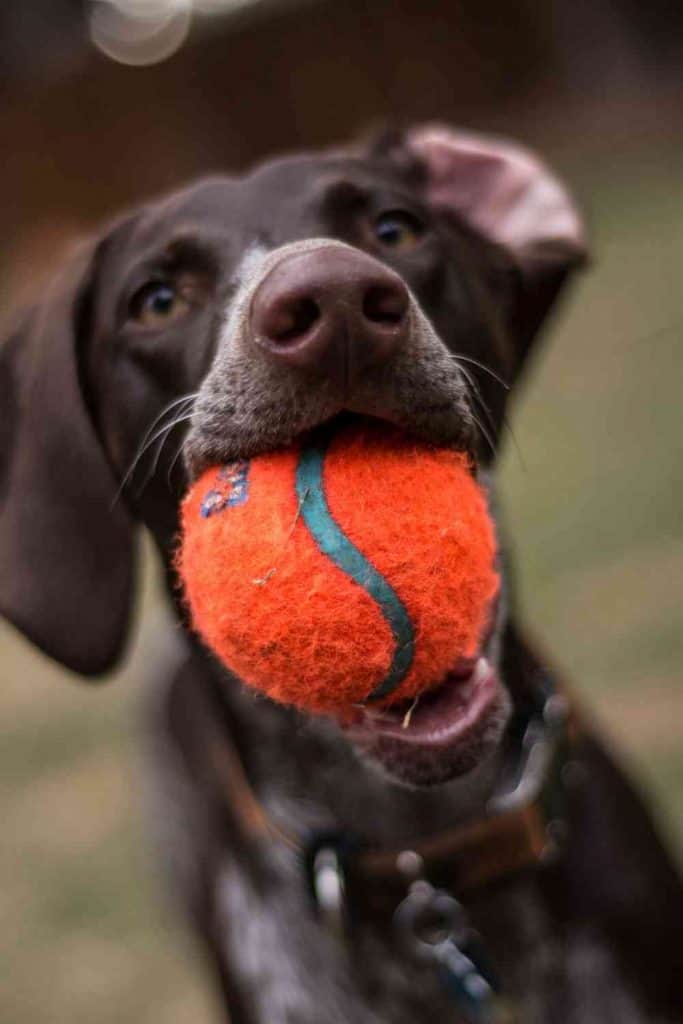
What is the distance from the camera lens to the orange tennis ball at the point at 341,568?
5.86ft

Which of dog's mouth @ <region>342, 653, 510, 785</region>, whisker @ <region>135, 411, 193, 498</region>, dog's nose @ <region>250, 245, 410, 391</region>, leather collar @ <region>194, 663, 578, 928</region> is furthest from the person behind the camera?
leather collar @ <region>194, 663, 578, 928</region>

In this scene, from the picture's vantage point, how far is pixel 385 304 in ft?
5.96

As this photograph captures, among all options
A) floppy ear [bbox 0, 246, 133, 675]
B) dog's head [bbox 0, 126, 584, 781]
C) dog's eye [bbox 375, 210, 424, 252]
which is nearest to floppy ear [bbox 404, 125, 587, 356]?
dog's head [bbox 0, 126, 584, 781]

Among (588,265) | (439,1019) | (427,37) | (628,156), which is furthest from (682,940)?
(427,37)

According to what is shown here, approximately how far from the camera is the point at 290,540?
1788mm

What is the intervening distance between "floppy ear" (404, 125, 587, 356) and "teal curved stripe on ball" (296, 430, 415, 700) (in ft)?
3.69

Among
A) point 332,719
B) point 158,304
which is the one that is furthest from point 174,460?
point 332,719

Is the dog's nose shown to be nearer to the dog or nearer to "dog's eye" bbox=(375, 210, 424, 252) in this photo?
the dog

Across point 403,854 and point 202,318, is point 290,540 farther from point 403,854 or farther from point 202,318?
point 403,854

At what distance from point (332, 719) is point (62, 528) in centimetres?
71

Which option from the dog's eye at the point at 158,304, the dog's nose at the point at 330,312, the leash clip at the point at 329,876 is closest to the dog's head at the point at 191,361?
the dog's eye at the point at 158,304

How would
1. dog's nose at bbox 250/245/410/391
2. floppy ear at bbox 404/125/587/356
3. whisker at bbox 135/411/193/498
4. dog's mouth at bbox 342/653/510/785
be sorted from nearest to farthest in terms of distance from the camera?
1. dog's nose at bbox 250/245/410/391
2. dog's mouth at bbox 342/653/510/785
3. whisker at bbox 135/411/193/498
4. floppy ear at bbox 404/125/587/356

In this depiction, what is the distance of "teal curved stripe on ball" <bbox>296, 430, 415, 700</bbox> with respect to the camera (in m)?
1.78

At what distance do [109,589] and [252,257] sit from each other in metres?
0.73
